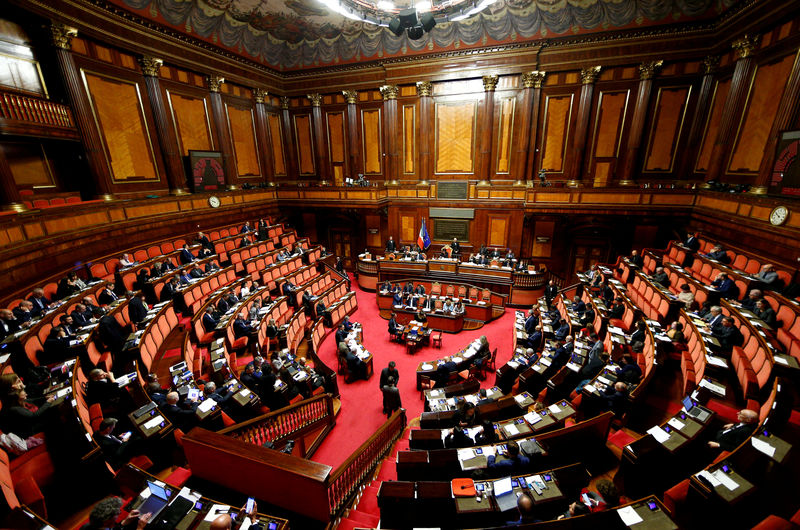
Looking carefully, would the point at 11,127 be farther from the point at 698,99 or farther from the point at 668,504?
the point at 698,99

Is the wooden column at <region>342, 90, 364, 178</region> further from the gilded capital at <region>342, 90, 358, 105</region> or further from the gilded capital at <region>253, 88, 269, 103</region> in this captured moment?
the gilded capital at <region>253, 88, 269, 103</region>

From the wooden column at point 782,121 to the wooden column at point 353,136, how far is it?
14181 millimetres

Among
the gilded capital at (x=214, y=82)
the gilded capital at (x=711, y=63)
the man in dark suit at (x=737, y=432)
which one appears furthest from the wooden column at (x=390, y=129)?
the man in dark suit at (x=737, y=432)

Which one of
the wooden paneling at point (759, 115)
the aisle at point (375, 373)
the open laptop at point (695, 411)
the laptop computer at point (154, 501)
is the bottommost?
the aisle at point (375, 373)

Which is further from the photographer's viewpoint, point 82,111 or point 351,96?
point 351,96

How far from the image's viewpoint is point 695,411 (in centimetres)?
429

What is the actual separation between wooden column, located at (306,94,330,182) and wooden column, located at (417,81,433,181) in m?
5.09

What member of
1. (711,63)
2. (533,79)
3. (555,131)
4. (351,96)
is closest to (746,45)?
(711,63)

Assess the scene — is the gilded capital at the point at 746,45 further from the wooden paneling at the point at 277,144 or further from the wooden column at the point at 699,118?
the wooden paneling at the point at 277,144

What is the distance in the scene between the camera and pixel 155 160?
11.2 metres

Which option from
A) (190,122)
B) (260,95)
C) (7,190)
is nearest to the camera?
(7,190)

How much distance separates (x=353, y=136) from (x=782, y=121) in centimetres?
1464

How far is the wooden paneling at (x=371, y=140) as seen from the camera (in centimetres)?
1569

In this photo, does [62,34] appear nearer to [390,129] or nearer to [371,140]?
[371,140]
